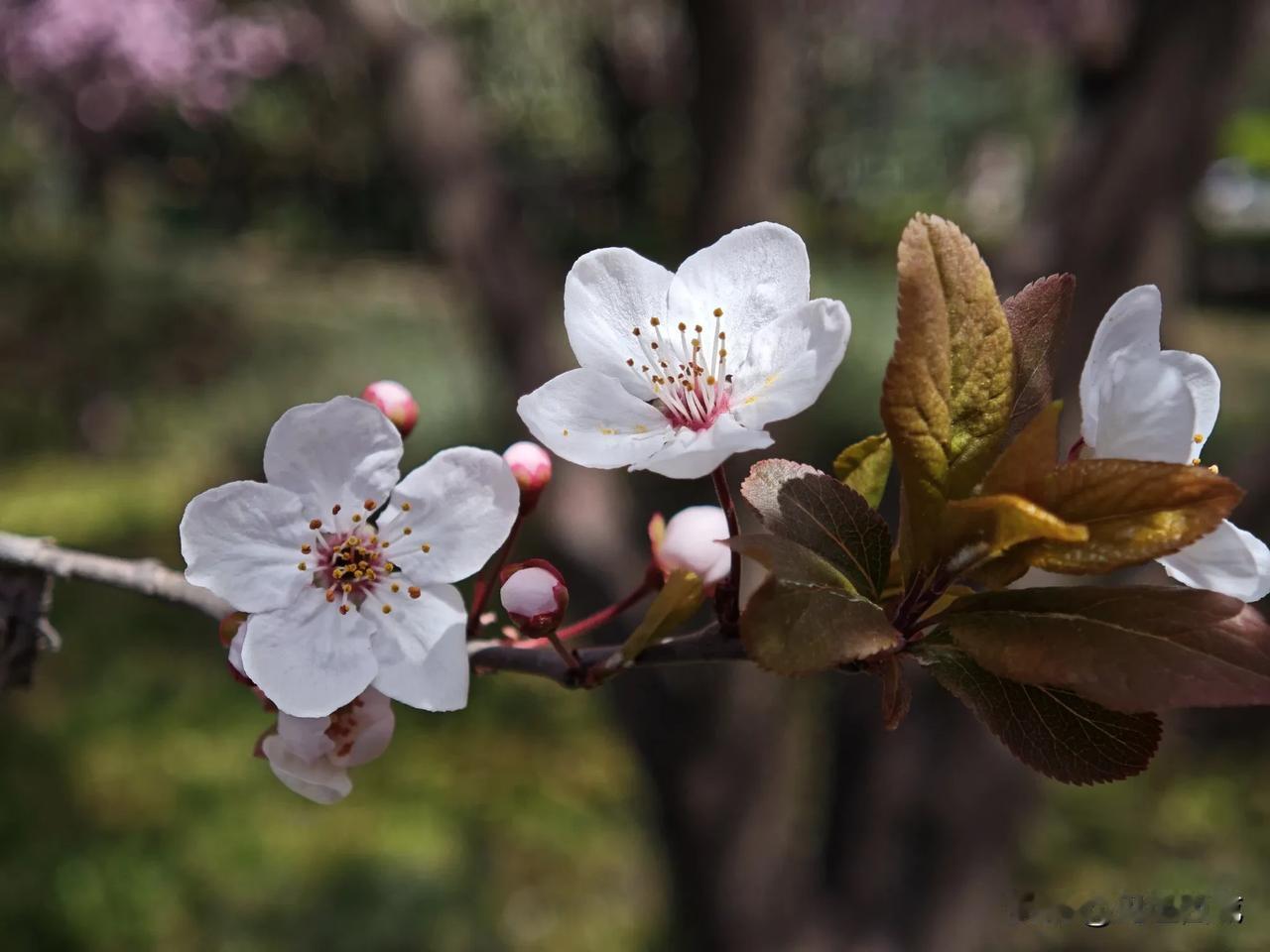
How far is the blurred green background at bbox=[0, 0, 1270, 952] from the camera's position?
2291 mm

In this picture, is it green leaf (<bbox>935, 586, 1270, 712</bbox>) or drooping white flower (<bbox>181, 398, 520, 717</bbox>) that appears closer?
green leaf (<bbox>935, 586, 1270, 712</bbox>)

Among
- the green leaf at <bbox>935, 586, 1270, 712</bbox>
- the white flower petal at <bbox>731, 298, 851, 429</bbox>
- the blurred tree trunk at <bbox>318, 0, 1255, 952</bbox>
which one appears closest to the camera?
the green leaf at <bbox>935, 586, 1270, 712</bbox>

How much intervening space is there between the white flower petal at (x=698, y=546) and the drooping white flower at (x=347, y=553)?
0.32 ft

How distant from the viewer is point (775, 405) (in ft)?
1.90

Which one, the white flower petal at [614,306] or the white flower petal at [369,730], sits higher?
the white flower petal at [614,306]

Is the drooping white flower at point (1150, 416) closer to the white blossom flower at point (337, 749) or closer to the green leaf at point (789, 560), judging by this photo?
the green leaf at point (789, 560)

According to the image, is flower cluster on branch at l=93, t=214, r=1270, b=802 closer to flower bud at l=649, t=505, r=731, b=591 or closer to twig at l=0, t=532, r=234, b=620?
flower bud at l=649, t=505, r=731, b=591

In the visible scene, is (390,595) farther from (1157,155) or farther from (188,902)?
(188,902)

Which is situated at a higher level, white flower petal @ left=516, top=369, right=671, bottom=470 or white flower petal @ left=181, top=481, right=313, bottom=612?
white flower petal @ left=516, top=369, right=671, bottom=470

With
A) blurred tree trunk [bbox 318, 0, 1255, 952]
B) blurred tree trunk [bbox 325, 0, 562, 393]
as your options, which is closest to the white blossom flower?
blurred tree trunk [bbox 318, 0, 1255, 952]

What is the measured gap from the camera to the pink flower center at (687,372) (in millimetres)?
639

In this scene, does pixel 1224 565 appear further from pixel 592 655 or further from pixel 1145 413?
pixel 592 655

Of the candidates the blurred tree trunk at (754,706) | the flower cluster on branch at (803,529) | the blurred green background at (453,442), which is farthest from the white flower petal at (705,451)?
the blurred tree trunk at (754,706)

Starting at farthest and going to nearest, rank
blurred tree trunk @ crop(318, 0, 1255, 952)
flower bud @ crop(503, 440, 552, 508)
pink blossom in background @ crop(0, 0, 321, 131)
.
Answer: pink blossom in background @ crop(0, 0, 321, 131) → blurred tree trunk @ crop(318, 0, 1255, 952) → flower bud @ crop(503, 440, 552, 508)
